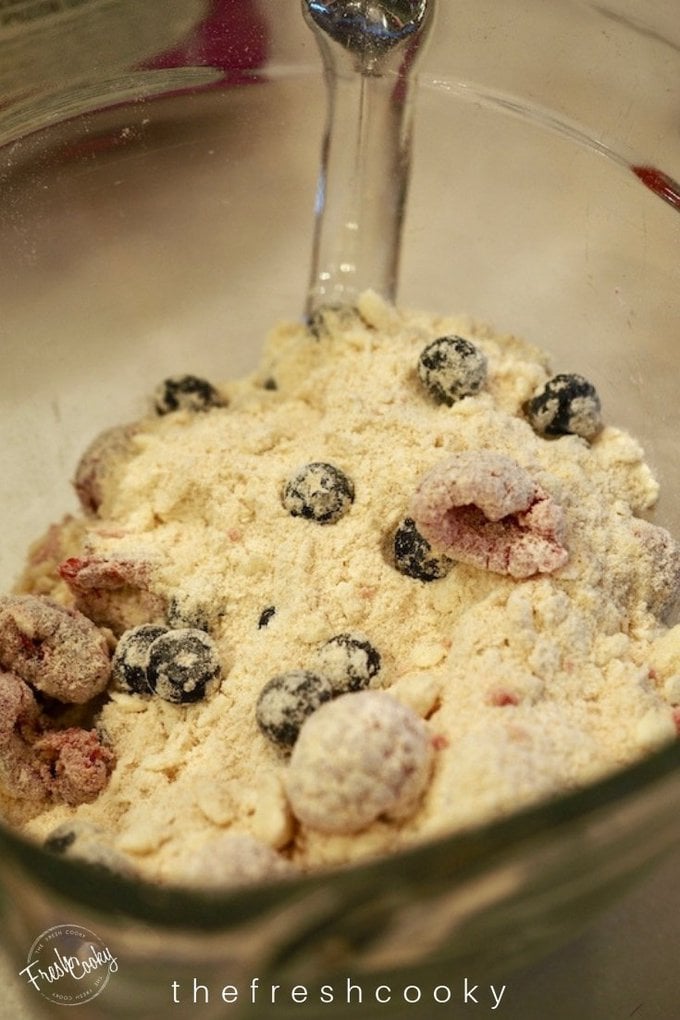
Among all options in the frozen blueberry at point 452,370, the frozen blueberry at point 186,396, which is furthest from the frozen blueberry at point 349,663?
the frozen blueberry at point 186,396

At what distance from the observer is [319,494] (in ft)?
3.16

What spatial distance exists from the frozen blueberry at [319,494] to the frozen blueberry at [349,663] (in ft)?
0.51

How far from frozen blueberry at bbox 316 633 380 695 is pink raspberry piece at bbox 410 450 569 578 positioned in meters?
0.13

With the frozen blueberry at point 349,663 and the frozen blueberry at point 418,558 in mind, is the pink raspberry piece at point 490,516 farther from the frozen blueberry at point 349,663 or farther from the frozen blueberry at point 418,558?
the frozen blueberry at point 349,663

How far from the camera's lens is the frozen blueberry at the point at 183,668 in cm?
88

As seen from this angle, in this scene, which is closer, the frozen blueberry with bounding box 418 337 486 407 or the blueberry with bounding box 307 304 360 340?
the frozen blueberry with bounding box 418 337 486 407

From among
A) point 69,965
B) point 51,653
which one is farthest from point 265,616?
point 69,965

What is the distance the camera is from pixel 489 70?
1188mm

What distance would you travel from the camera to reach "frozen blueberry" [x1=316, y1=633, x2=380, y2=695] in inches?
33.5

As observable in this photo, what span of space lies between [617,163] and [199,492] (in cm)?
68

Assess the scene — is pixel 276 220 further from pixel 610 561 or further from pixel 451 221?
pixel 610 561

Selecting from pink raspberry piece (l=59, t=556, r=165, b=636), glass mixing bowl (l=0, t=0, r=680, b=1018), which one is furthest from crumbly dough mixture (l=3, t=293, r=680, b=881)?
glass mixing bowl (l=0, t=0, r=680, b=1018)

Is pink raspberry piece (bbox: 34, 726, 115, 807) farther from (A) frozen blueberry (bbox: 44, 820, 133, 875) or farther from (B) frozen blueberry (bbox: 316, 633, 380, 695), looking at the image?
(B) frozen blueberry (bbox: 316, 633, 380, 695)

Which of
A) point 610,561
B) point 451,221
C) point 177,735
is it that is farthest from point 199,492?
point 451,221
